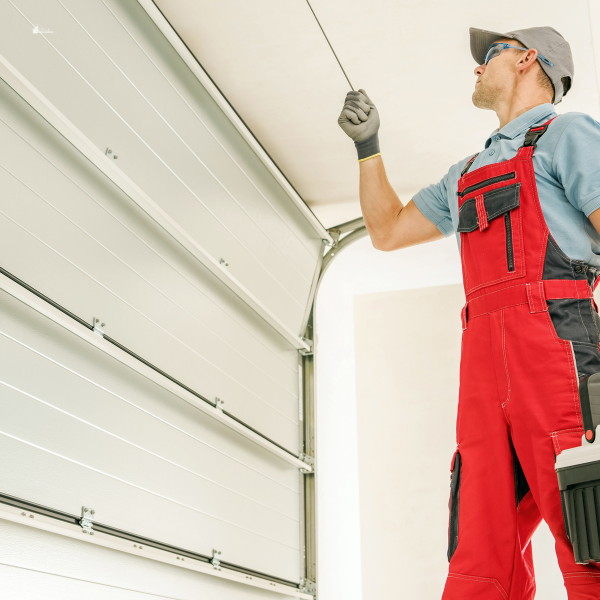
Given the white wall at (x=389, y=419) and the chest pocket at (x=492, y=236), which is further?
the white wall at (x=389, y=419)

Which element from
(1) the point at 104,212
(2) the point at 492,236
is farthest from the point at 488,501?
(1) the point at 104,212

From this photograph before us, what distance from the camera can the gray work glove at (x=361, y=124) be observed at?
2.56 metres

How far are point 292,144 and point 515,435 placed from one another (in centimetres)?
299

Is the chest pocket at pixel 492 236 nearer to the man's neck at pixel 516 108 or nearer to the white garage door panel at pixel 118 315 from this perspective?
the man's neck at pixel 516 108

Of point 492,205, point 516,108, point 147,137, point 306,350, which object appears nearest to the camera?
point 492,205

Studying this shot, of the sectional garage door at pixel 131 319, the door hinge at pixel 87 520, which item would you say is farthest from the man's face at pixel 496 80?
the door hinge at pixel 87 520

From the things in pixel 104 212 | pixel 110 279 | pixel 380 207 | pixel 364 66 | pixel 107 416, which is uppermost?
pixel 364 66

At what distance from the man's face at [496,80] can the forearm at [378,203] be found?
1.39 ft

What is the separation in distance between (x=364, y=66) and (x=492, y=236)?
2.05m

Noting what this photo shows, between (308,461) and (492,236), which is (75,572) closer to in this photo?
(492,236)

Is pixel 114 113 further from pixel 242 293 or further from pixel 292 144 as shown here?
pixel 292 144

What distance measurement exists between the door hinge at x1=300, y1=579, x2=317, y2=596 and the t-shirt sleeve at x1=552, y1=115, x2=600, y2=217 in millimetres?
3190

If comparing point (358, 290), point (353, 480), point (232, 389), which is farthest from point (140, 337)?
point (358, 290)

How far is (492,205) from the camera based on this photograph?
6.40ft
